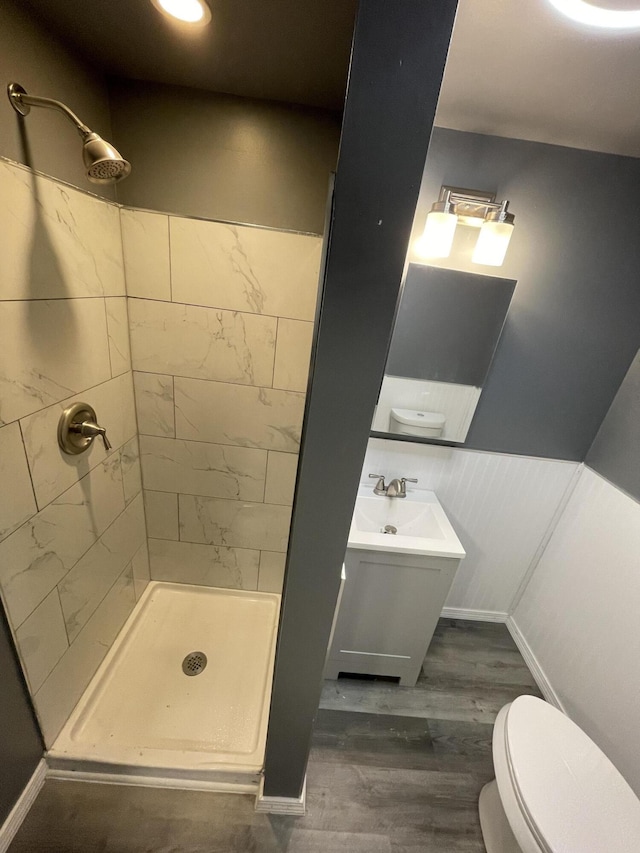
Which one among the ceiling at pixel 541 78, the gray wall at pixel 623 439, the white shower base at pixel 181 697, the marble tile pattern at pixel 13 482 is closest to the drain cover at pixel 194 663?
the white shower base at pixel 181 697

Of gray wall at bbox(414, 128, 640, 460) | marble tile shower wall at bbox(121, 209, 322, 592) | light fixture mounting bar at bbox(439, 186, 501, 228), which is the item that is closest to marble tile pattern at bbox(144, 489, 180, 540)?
marble tile shower wall at bbox(121, 209, 322, 592)

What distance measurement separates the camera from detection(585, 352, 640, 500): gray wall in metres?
1.36

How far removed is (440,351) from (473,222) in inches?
18.6

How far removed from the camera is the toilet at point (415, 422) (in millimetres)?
1518

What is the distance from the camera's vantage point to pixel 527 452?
159cm

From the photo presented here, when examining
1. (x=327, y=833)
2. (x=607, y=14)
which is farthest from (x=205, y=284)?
(x=327, y=833)

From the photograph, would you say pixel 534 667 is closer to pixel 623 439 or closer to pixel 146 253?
pixel 623 439

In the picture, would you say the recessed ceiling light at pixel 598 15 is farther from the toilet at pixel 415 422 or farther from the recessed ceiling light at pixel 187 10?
the toilet at pixel 415 422

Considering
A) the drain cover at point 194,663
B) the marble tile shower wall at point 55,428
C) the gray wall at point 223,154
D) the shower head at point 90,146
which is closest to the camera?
the shower head at point 90,146

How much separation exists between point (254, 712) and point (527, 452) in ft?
5.28

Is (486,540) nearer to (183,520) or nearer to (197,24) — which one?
(183,520)

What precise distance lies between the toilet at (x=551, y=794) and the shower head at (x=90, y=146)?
1.88m

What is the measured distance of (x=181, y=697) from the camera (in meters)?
1.37

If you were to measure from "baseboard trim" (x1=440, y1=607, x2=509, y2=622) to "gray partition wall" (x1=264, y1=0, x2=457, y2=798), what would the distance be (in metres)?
1.47
